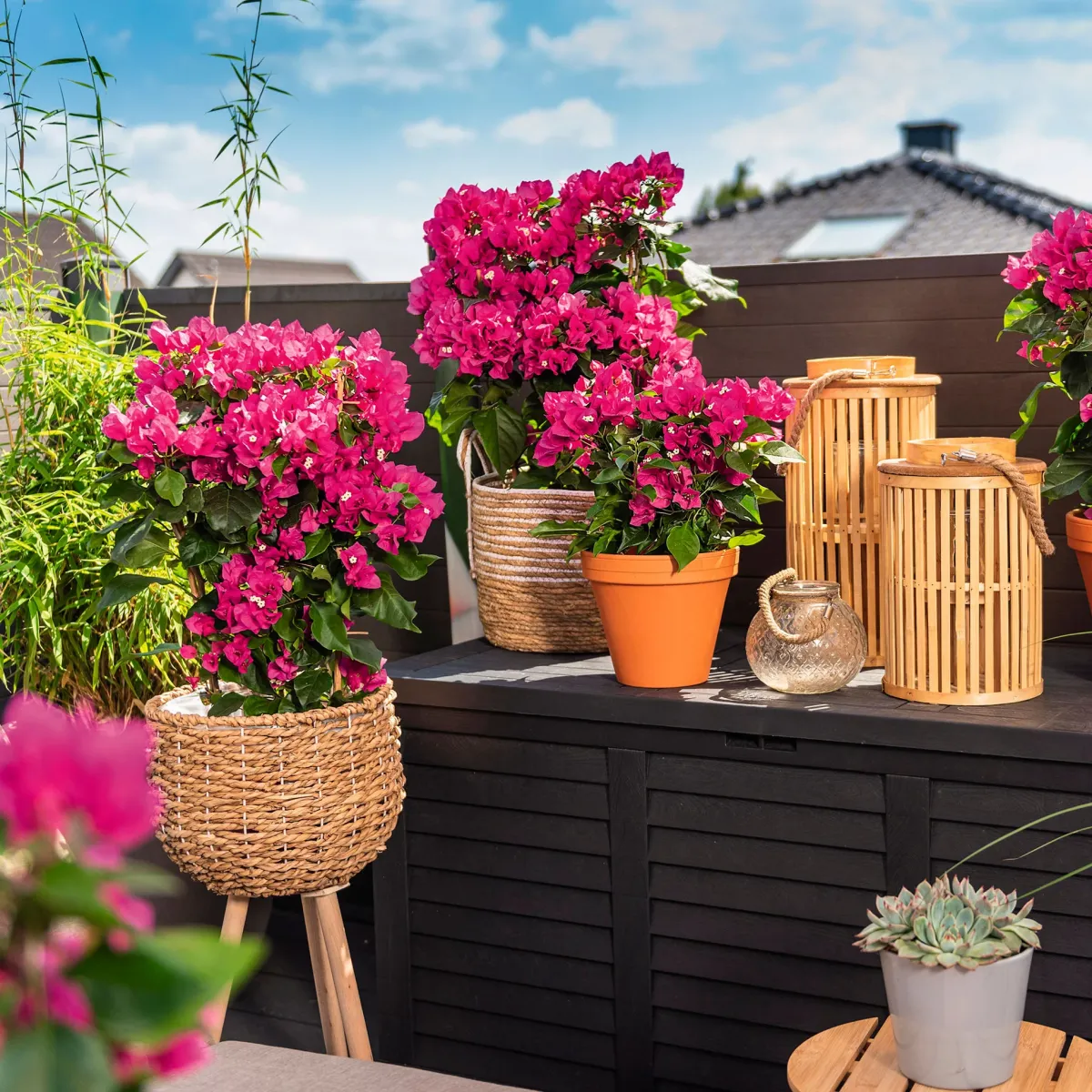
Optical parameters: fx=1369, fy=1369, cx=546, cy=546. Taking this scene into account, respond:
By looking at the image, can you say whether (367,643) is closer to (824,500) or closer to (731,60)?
(824,500)

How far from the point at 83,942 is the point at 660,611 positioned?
175cm

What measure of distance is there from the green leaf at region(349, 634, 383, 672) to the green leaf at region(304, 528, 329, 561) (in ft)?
0.48

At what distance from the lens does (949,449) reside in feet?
6.22

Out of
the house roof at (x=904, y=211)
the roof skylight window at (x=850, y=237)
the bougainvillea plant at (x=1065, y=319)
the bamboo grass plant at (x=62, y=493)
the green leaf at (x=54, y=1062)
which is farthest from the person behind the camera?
the roof skylight window at (x=850, y=237)

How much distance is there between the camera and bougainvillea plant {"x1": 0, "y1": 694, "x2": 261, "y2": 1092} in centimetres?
32

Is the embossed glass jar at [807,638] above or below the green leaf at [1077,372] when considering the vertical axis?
below

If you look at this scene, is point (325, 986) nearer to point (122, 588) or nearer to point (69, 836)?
point (122, 588)

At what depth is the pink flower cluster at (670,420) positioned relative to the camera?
77.7 inches

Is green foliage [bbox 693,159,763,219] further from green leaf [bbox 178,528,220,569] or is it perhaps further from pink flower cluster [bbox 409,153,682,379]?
green leaf [bbox 178,528,220,569]

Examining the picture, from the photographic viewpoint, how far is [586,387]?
7.00 ft

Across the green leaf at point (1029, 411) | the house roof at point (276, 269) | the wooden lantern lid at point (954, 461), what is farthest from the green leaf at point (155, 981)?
the house roof at point (276, 269)

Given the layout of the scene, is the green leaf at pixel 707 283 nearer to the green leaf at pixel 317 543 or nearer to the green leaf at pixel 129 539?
the green leaf at pixel 317 543

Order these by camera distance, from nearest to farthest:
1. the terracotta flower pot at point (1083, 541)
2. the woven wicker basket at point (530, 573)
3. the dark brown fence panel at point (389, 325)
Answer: the terracotta flower pot at point (1083, 541) → the woven wicker basket at point (530, 573) → the dark brown fence panel at point (389, 325)

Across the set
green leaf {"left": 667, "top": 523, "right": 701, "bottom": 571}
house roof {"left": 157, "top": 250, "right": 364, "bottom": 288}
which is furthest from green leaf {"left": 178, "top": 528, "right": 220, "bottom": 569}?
house roof {"left": 157, "top": 250, "right": 364, "bottom": 288}
